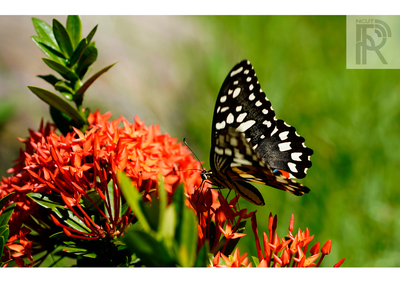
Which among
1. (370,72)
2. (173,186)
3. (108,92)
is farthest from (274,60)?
(173,186)

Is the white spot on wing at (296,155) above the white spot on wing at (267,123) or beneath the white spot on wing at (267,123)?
beneath

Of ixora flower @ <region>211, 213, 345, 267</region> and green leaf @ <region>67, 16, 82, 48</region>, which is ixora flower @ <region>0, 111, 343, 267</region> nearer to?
ixora flower @ <region>211, 213, 345, 267</region>

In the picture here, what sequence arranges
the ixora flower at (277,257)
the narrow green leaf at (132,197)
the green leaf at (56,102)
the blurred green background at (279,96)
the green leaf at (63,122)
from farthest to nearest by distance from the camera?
1. the blurred green background at (279,96)
2. the green leaf at (63,122)
3. the green leaf at (56,102)
4. the ixora flower at (277,257)
5. the narrow green leaf at (132,197)

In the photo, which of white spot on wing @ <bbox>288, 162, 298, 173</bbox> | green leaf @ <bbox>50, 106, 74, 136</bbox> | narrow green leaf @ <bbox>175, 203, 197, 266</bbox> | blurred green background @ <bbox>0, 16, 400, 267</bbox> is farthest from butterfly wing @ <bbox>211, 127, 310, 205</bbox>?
blurred green background @ <bbox>0, 16, 400, 267</bbox>

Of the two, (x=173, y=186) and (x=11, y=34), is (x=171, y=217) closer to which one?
(x=173, y=186)

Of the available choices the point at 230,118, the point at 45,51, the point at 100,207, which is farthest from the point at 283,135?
the point at 45,51

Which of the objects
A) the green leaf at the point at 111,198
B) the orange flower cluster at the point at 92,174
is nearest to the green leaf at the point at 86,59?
the orange flower cluster at the point at 92,174

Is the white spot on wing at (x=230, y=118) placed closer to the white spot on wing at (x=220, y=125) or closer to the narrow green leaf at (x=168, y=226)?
the white spot on wing at (x=220, y=125)
